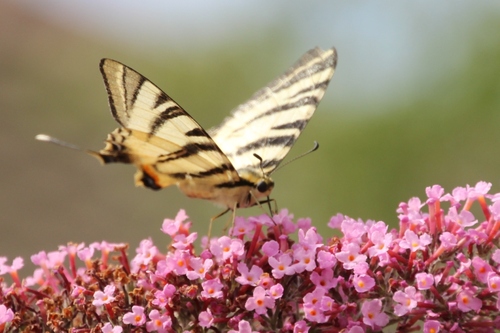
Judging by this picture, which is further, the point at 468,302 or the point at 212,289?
the point at 212,289

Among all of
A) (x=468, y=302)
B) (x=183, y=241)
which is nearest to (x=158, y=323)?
(x=183, y=241)

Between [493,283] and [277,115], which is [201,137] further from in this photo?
[493,283]

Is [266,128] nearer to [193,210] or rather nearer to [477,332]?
[477,332]

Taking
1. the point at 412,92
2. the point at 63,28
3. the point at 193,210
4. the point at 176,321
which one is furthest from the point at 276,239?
the point at 63,28

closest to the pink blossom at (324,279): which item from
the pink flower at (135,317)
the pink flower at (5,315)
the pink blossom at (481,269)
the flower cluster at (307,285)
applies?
the flower cluster at (307,285)

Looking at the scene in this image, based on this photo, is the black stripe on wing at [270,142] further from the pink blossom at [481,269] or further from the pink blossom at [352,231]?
the pink blossom at [481,269]
